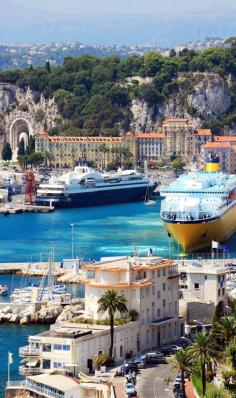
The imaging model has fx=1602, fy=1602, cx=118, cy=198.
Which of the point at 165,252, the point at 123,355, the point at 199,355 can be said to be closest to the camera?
the point at 199,355

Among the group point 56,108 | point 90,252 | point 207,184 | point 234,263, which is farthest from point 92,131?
point 234,263

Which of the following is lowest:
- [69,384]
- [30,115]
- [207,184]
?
[69,384]

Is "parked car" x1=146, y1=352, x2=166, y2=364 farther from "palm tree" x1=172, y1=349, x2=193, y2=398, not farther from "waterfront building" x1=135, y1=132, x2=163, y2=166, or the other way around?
"waterfront building" x1=135, y1=132, x2=163, y2=166

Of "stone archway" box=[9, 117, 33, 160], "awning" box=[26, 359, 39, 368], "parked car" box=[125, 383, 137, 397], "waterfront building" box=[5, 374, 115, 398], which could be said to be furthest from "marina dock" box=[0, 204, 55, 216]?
"parked car" box=[125, 383, 137, 397]

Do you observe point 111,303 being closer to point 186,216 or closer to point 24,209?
point 186,216

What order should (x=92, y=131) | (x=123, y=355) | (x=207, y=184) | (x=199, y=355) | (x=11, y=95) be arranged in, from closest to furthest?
1. (x=199, y=355)
2. (x=123, y=355)
3. (x=207, y=184)
4. (x=92, y=131)
5. (x=11, y=95)

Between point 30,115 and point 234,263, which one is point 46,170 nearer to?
point 30,115

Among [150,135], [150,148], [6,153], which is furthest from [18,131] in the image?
[150,148]
